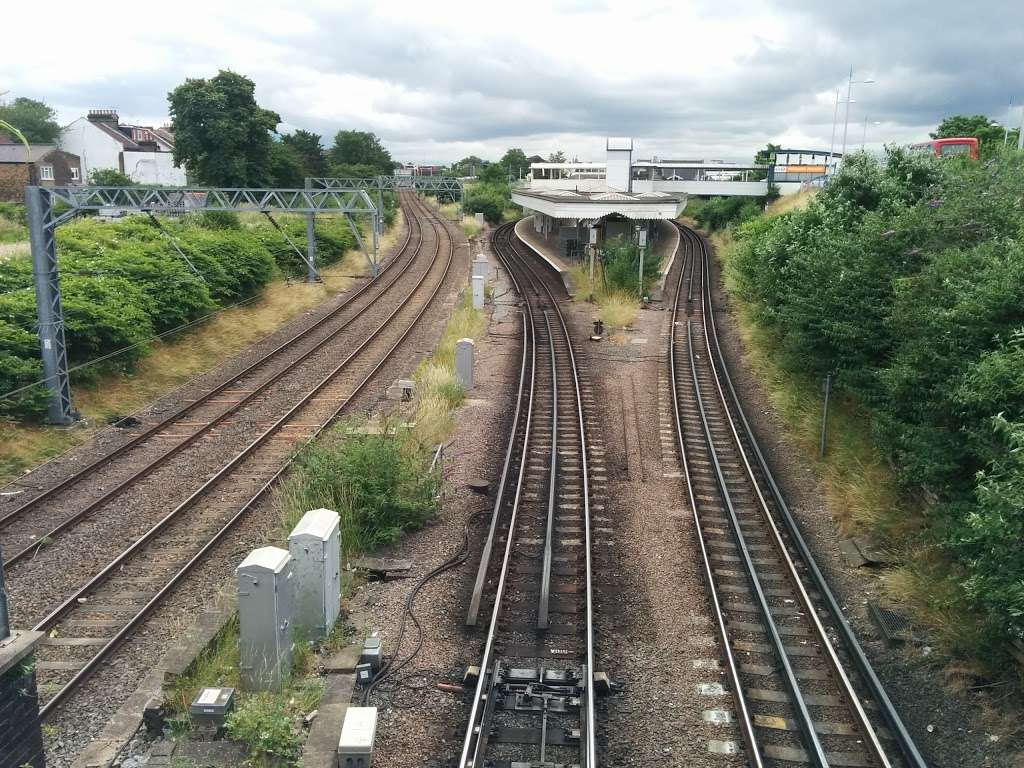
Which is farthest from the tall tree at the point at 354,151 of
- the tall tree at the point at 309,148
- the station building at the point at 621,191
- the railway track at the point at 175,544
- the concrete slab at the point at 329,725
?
the concrete slab at the point at 329,725

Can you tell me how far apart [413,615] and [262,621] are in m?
1.97

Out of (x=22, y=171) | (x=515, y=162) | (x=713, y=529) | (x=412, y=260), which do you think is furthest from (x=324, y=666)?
(x=515, y=162)

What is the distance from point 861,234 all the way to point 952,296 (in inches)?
146

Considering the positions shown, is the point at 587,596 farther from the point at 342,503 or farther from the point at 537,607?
the point at 342,503

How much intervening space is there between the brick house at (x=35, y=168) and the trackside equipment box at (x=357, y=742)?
5184 cm

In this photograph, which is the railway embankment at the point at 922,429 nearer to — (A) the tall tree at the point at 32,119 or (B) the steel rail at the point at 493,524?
(B) the steel rail at the point at 493,524

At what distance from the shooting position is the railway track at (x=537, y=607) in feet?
21.8

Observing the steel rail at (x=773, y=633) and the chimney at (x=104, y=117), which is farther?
the chimney at (x=104, y=117)

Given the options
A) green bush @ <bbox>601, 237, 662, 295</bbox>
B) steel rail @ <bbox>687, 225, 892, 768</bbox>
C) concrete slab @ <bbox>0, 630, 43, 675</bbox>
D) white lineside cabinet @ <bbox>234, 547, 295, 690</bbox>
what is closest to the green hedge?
white lineside cabinet @ <bbox>234, 547, 295, 690</bbox>

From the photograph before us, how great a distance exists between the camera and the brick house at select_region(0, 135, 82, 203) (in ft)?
179

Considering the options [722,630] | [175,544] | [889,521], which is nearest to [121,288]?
[175,544]

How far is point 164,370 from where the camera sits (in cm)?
1977

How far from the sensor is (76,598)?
907 centimetres

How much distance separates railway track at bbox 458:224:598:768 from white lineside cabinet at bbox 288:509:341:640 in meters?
1.49
